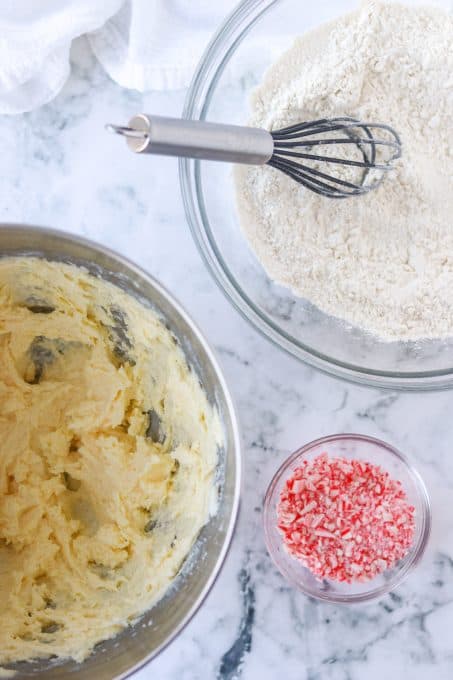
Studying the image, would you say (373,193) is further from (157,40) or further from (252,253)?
(157,40)

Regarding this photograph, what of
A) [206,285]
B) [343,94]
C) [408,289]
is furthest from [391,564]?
[343,94]

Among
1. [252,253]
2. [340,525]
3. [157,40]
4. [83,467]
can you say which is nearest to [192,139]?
[252,253]

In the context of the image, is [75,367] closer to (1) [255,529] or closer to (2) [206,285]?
(2) [206,285]

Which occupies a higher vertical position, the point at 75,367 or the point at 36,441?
the point at 75,367

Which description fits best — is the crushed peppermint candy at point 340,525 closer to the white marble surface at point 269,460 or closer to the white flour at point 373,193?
the white marble surface at point 269,460

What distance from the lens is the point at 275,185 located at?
4.65 ft

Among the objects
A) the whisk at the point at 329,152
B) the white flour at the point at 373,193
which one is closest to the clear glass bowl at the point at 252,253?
the white flour at the point at 373,193

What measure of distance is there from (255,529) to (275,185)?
2.15 feet

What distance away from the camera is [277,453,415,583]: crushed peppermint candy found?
1496mm

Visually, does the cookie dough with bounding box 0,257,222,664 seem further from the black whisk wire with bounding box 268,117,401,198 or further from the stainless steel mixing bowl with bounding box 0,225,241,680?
the black whisk wire with bounding box 268,117,401,198

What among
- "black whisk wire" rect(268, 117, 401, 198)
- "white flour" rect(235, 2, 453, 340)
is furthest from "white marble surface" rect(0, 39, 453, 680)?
"black whisk wire" rect(268, 117, 401, 198)

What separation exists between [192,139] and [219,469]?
0.52 meters

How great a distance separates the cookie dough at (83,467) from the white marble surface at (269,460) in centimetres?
20

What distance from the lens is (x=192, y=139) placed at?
1.11 metres
